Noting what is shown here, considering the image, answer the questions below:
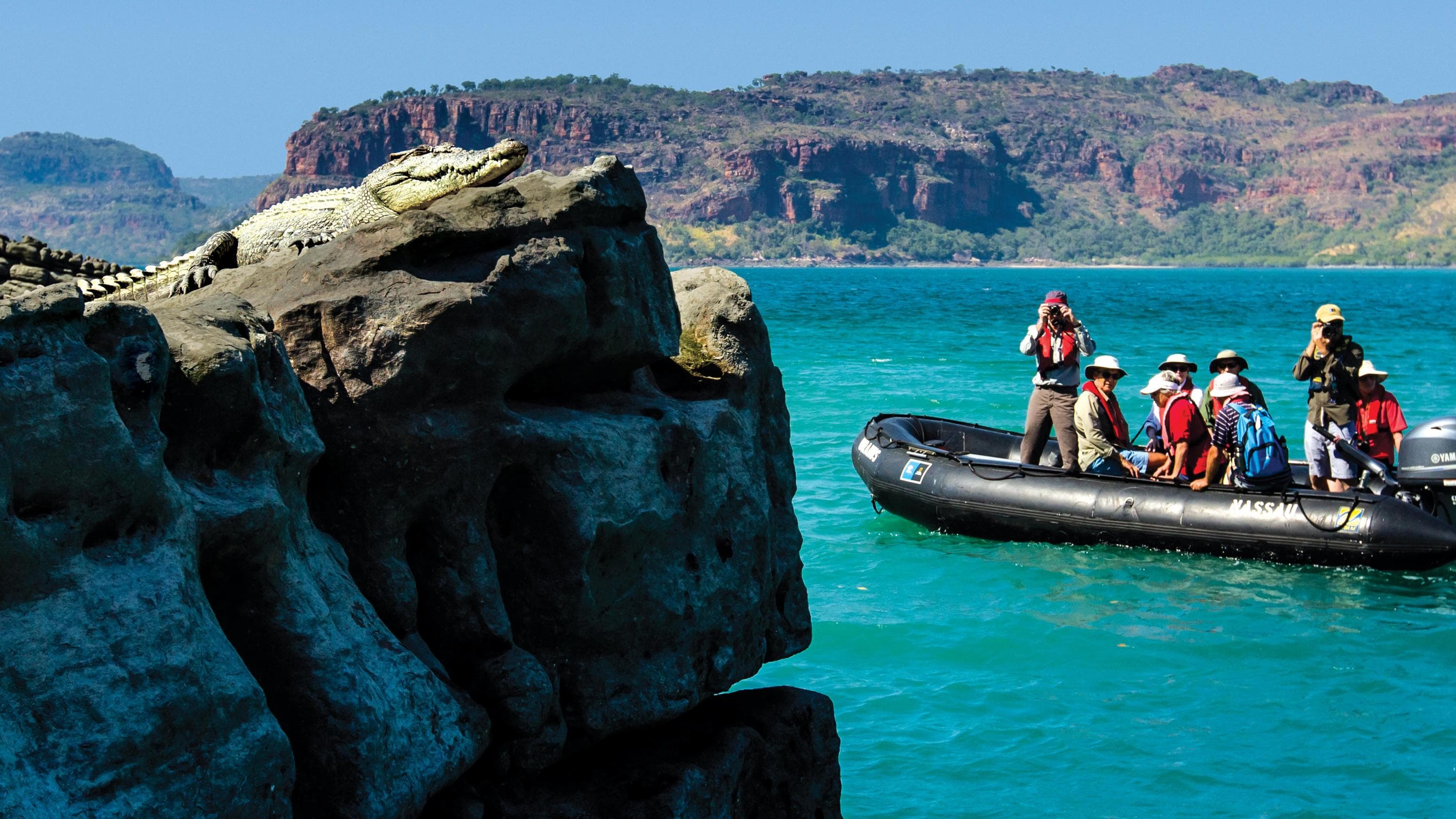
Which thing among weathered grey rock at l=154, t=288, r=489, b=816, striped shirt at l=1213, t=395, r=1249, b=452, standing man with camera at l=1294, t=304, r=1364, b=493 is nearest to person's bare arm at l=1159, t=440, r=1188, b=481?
striped shirt at l=1213, t=395, r=1249, b=452

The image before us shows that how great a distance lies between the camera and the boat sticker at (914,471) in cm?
1286

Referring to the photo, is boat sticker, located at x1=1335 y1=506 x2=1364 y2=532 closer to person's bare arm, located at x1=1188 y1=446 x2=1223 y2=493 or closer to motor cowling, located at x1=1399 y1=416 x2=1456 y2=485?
motor cowling, located at x1=1399 y1=416 x2=1456 y2=485

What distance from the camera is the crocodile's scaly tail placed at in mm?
4715

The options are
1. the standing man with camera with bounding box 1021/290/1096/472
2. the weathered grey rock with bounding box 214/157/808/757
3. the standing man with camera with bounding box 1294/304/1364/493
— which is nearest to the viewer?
the weathered grey rock with bounding box 214/157/808/757

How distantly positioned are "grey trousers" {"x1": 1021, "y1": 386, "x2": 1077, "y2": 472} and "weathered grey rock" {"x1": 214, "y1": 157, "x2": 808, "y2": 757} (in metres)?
7.67

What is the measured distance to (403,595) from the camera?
3529mm

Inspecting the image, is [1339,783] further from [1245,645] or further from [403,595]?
[403,595]

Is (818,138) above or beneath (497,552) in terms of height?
above

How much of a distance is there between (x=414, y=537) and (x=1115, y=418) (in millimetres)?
9358

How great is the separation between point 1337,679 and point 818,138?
16684 centimetres

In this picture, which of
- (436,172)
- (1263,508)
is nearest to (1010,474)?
(1263,508)

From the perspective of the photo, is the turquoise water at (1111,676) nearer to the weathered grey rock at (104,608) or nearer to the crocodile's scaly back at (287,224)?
the crocodile's scaly back at (287,224)

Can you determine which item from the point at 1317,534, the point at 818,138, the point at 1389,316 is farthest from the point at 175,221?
the point at 1317,534

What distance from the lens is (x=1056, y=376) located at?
11609mm
